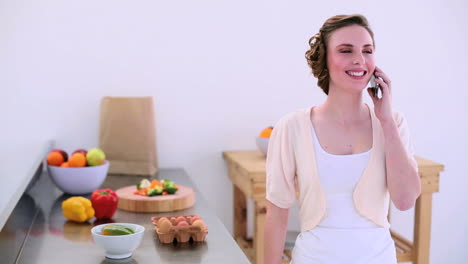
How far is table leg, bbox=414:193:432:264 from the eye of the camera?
9.17 feet

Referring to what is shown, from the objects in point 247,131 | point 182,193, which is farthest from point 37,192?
point 247,131

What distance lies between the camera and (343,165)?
161 centimetres

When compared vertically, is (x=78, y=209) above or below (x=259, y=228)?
above

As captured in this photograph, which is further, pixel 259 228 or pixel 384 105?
pixel 259 228

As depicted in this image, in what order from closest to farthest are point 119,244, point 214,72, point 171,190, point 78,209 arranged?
1. point 119,244
2. point 78,209
3. point 171,190
4. point 214,72

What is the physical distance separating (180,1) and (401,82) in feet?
4.19

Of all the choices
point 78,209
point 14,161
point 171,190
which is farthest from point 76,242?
point 14,161

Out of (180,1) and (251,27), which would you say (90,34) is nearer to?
(180,1)

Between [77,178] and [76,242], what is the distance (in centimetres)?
60

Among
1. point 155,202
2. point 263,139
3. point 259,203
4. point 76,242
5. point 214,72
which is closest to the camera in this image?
point 76,242

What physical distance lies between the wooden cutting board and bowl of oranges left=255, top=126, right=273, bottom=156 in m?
0.74

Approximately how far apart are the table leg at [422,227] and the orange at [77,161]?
62.1 inches

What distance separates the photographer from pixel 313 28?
307cm

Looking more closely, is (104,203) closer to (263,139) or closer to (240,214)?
(263,139)
